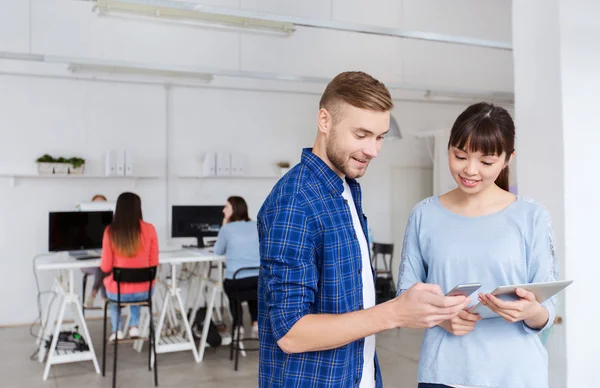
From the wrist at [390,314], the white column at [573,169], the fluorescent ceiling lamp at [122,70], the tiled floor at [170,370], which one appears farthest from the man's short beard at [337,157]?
the fluorescent ceiling lamp at [122,70]

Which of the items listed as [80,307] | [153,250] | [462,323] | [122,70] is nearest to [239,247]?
[153,250]

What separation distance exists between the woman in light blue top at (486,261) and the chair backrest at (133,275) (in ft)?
11.3

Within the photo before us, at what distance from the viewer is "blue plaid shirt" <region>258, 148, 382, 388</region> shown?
49.1 inches

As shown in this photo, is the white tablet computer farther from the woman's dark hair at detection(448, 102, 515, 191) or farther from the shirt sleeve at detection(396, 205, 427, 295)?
the woman's dark hair at detection(448, 102, 515, 191)

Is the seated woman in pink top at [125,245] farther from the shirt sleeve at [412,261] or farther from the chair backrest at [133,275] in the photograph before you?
the shirt sleeve at [412,261]

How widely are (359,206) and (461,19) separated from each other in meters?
8.50

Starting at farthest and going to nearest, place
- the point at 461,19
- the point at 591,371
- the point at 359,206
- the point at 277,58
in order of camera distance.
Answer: the point at 461,19 < the point at 277,58 < the point at 591,371 < the point at 359,206

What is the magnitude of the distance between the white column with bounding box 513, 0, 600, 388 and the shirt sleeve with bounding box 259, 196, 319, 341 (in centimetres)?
210

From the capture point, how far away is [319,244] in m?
1.31

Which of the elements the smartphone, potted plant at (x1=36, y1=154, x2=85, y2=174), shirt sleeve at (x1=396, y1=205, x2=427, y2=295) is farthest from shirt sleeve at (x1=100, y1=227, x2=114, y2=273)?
the smartphone

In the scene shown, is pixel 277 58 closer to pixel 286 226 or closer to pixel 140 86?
pixel 140 86

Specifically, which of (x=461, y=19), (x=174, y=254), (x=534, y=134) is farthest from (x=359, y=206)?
(x=461, y=19)

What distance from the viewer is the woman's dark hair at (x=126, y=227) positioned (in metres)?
4.91

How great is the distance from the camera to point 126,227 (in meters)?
4.95
